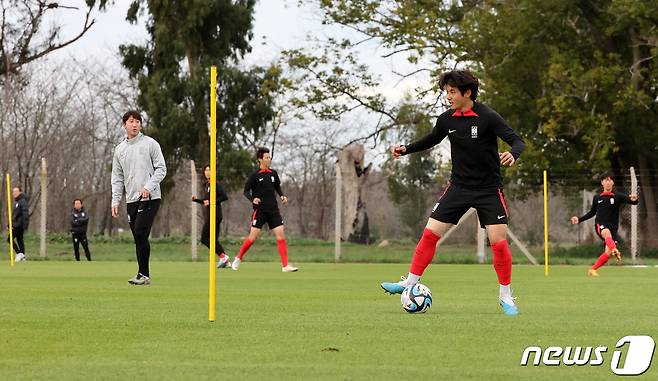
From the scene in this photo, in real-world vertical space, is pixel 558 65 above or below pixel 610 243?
above

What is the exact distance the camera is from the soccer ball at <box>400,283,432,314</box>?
1014 centimetres

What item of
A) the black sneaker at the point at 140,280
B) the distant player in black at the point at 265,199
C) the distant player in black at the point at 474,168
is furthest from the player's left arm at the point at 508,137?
the distant player in black at the point at 265,199

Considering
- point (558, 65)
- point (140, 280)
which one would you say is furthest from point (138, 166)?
point (558, 65)

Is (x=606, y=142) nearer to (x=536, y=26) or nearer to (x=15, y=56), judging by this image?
(x=536, y=26)

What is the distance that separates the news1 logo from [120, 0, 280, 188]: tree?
3792cm

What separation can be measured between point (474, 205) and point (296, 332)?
8.44ft

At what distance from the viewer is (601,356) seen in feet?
22.6

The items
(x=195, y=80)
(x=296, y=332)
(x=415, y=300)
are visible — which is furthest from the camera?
(x=195, y=80)

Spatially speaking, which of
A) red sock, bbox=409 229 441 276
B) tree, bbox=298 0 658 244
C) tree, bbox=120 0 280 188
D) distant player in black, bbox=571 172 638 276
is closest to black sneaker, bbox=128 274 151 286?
red sock, bbox=409 229 441 276

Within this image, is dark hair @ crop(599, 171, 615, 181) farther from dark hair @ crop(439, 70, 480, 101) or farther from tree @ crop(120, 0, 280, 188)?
tree @ crop(120, 0, 280, 188)

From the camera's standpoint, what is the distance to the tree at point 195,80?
1790 inches

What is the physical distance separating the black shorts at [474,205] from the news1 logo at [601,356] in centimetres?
264

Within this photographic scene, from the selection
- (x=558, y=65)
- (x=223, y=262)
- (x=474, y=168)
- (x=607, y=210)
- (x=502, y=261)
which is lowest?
(x=223, y=262)

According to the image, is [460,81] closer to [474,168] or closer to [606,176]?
[474,168]
